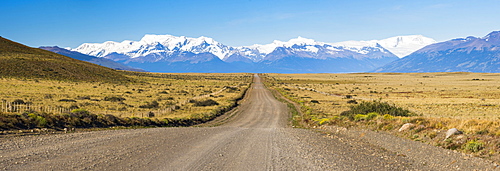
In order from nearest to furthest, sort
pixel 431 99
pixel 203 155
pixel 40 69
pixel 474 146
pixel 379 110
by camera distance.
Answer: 1. pixel 203 155
2. pixel 474 146
3. pixel 379 110
4. pixel 431 99
5. pixel 40 69

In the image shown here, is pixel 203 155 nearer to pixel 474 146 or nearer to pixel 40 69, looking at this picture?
pixel 474 146

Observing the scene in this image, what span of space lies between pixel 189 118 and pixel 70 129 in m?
14.4

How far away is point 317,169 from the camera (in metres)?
10.2

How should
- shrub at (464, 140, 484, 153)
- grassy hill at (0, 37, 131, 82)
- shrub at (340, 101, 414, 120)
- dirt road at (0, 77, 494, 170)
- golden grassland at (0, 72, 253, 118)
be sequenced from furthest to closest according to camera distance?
grassy hill at (0, 37, 131, 82), golden grassland at (0, 72, 253, 118), shrub at (340, 101, 414, 120), shrub at (464, 140, 484, 153), dirt road at (0, 77, 494, 170)

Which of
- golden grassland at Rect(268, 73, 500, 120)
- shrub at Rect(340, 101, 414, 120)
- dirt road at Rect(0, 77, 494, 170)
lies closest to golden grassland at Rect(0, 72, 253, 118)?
shrub at Rect(340, 101, 414, 120)

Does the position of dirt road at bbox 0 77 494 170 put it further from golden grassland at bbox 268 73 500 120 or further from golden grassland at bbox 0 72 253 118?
golden grassland at bbox 268 73 500 120

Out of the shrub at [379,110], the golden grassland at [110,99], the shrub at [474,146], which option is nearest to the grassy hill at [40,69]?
the golden grassland at [110,99]

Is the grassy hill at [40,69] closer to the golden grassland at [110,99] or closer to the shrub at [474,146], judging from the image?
the golden grassland at [110,99]

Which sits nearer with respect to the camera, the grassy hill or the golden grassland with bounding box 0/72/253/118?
the golden grassland with bounding box 0/72/253/118

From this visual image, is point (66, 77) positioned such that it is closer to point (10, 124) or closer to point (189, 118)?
point (189, 118)

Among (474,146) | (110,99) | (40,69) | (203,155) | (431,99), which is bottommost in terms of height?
(431,99)

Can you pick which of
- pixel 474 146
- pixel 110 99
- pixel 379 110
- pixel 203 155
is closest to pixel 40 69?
pixel 110 99

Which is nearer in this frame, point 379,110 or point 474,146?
point 474,146

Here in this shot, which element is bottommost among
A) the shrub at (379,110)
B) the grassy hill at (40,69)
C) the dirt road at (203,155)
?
the shrub at (379,110)
